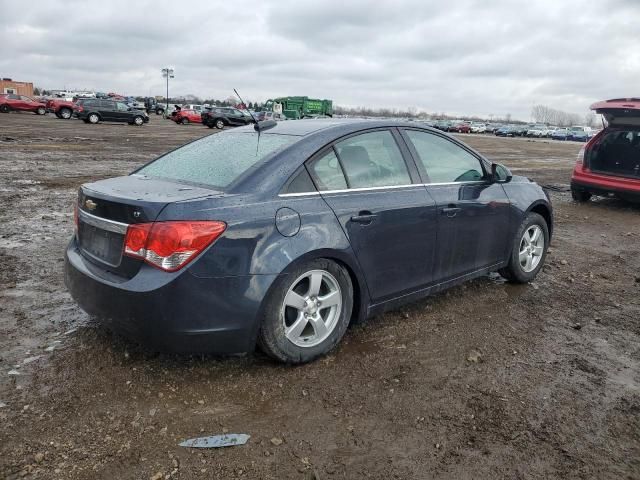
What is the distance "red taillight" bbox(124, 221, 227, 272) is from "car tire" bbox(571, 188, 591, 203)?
945cm

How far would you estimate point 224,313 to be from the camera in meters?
3.02

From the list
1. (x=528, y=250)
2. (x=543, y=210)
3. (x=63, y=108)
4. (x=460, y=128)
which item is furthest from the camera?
(x=460, y=128)

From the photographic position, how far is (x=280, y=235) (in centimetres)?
317

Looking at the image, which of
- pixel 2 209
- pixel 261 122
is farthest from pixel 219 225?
pixel 2 209

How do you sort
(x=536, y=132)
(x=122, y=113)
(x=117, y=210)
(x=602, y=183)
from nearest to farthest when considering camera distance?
(x=117, y=210) → (x=602, y=183) → (x=122, y=113) → (x=536, y=132)

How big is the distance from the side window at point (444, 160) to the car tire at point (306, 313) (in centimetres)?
129

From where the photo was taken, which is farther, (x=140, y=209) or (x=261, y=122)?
(x=261, y=122)

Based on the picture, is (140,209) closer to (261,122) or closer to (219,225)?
(219,225)

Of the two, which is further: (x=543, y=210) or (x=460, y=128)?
(x=460, y=128)

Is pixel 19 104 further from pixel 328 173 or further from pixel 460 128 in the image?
pixel 460 128

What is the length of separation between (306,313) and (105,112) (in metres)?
35.6

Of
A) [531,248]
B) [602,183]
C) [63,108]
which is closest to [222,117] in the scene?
[63,108]

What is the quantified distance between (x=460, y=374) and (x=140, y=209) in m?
2.20

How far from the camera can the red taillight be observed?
290 centimetres
